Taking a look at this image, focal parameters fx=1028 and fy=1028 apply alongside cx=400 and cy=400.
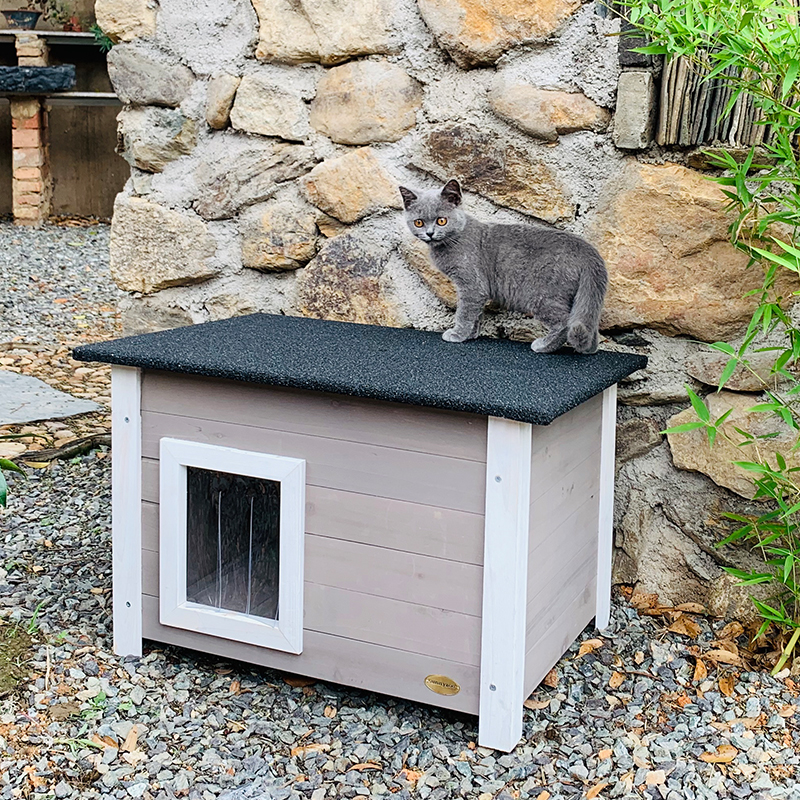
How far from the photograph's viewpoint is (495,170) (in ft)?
7.63

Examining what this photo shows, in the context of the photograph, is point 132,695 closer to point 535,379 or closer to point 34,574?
point 34,574

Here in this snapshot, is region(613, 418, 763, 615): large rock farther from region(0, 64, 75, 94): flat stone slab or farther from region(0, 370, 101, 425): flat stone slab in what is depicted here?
region(0, 64, 75, 94): flat stone slab

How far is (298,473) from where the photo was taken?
192 cm

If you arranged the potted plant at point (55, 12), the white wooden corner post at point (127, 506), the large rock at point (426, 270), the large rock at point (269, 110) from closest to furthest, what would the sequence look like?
the white wooden corner post at point (127, 506), the large rock at point (426, 270), the large rock at point (269, 110), the potted plant at point (55, 12)

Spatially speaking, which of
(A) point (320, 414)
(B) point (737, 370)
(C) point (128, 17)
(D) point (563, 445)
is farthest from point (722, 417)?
(C) point (128, 17)

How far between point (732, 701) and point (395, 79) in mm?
1532

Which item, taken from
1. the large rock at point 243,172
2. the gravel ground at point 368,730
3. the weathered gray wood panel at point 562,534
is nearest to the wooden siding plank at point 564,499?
the weathered gray wood panel at point 562,534

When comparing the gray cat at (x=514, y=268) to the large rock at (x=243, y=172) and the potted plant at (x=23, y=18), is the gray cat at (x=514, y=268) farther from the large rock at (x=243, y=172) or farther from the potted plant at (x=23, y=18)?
the potted plant at (x=23, y=18)

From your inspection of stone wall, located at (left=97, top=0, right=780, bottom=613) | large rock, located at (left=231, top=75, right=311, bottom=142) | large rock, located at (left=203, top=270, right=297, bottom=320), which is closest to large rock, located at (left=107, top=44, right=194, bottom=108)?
stone wall, located at (left=97, top=0, right=780, bottom=613)

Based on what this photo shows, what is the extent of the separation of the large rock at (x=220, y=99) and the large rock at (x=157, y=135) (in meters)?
0.07

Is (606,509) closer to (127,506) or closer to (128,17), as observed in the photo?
(127,506)

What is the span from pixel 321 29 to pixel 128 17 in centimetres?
53

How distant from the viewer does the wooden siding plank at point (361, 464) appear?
5.88ft

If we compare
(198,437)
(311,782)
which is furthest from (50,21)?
(311,782)
